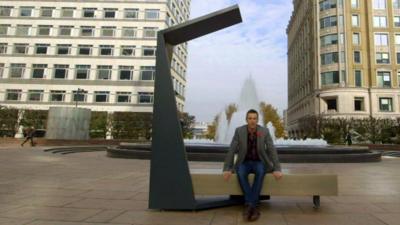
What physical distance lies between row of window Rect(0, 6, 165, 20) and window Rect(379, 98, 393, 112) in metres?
40.0

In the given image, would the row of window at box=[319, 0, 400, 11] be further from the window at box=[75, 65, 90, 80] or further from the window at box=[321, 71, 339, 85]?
the window at box=[75, 65, 90, 80]

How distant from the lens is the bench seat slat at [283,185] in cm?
544


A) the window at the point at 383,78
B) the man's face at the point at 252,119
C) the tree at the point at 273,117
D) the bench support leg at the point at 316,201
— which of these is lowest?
the bench support leg at the point at 316,201

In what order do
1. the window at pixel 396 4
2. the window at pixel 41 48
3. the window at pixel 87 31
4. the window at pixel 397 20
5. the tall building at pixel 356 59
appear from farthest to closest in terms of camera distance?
the window at pixel 396 4, the window at pixel 397 20, the tall building at pixel 356 59, the window at pixel 87 31, the window at pixel 41 48

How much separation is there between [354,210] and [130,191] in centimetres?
459

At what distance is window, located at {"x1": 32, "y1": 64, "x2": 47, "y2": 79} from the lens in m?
53.9

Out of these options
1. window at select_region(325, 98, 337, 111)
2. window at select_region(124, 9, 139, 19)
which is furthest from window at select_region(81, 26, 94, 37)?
window at select_region(325, 98, 337, 111)

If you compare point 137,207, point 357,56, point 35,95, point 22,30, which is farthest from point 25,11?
point 137,207

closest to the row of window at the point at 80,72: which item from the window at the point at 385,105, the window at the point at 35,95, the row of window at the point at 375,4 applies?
the window at the point at 35,95

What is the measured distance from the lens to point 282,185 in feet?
17.8

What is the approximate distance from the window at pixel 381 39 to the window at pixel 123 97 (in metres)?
43.0

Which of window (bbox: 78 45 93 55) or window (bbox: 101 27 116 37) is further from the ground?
window (bbox: 101 27 116 37)

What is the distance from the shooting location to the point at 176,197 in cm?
550

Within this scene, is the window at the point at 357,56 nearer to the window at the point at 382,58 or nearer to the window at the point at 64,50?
the window at the point at 382,58
